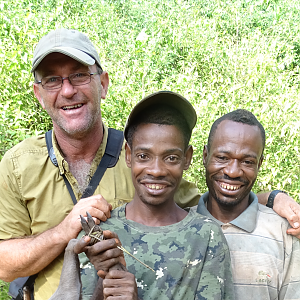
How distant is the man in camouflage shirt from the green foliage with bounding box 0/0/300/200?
106 inches

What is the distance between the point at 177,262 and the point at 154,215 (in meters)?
0.33

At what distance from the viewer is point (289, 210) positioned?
8.47ft

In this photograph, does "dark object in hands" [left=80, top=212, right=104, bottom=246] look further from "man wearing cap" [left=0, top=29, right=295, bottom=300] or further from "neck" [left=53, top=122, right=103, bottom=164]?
"neck" [left=53, top=122, right=103, bottom=164]

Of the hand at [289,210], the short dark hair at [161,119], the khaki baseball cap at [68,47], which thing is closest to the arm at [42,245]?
the short dark hair at [161,119]

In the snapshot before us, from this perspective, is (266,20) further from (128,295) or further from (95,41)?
(128,295)

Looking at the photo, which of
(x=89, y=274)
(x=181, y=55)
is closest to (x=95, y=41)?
(x=181, y=55)

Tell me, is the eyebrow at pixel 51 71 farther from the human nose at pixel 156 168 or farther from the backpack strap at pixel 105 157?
the human nose at pixel 156 168

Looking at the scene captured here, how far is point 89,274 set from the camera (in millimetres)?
2066

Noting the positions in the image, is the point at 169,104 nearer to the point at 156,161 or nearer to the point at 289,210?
the point at 156,161

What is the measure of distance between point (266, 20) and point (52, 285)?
29.3ft

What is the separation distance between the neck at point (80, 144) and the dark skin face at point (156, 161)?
74cm

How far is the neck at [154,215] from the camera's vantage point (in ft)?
7.55

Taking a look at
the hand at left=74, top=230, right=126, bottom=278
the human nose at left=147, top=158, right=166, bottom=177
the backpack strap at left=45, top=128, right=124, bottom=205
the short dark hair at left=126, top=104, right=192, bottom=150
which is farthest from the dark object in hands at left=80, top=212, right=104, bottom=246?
the backpack strap at left=45, top=128, right=124, bottom=205

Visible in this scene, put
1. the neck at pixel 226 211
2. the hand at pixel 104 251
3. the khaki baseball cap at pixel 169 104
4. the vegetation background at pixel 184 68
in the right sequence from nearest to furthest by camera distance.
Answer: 1. the hand at pixel 104 251
2. the khaki baseball cap at pixel 169 104
3. the neck at pixel 226 211
4. the vegetation background at pixel 184 68
